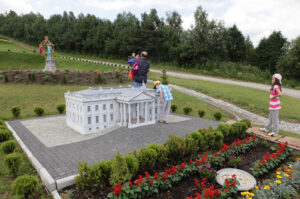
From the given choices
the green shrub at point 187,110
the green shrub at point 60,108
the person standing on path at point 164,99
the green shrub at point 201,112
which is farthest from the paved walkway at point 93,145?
the green shrub at point 60,108

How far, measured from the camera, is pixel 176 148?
11.5 metres

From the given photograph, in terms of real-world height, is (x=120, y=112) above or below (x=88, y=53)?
below

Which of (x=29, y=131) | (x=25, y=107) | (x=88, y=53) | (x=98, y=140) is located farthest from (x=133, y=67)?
(x=88, y=53)

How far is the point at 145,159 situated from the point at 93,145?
4969 millimetres

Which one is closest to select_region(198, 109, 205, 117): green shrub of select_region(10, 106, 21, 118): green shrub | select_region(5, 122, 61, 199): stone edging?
select_region(5, 122, 61, 199): stone edging

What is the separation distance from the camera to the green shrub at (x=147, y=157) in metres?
10.3

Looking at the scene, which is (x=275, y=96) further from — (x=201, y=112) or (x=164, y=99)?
(x=201, y=112)

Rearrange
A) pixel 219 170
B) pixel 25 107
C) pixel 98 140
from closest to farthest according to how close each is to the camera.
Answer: pixel 219 170 → pixel 98 140 → pixel 25 107

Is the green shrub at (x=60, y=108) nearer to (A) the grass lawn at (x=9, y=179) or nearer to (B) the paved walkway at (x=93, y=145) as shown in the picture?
(B) the paved walkway at (x=93, y=145)

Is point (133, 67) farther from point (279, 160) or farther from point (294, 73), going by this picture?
point (294, 73)

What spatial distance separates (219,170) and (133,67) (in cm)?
1069

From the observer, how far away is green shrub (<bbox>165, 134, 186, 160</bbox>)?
37.7 feet

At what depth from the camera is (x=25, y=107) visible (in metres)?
23.7

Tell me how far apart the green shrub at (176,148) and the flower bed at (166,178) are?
104 cm
